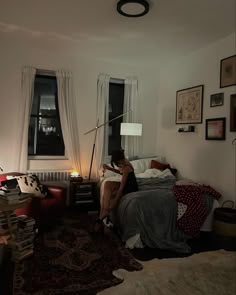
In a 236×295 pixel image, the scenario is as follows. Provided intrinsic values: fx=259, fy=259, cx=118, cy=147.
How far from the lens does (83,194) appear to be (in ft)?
14.8

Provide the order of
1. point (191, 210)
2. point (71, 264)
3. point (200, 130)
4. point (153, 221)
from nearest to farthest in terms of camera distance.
Answer: point (71, 264), point (153, 221), point (191, 210), point (200, 130)

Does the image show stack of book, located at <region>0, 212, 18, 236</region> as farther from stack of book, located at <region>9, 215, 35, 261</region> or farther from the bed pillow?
the bed pillow

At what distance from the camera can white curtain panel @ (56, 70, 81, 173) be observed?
15.4 ft

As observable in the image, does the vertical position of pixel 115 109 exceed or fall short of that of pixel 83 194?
it exceeds it

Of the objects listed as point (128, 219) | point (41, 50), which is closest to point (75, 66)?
point (41, 50)

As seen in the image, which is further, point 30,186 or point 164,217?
point 30,186

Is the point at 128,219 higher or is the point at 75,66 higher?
the point at 75,66

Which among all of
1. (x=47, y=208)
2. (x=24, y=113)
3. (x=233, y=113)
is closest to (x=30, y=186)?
(x=47, y=208)

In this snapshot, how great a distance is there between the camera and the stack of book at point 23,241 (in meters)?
2.71

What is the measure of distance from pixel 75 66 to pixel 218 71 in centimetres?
251

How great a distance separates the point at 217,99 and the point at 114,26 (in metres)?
1.87

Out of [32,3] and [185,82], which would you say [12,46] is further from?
[185,82]

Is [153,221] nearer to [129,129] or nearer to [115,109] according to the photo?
[129,129]

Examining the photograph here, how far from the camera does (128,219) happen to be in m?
3.18
